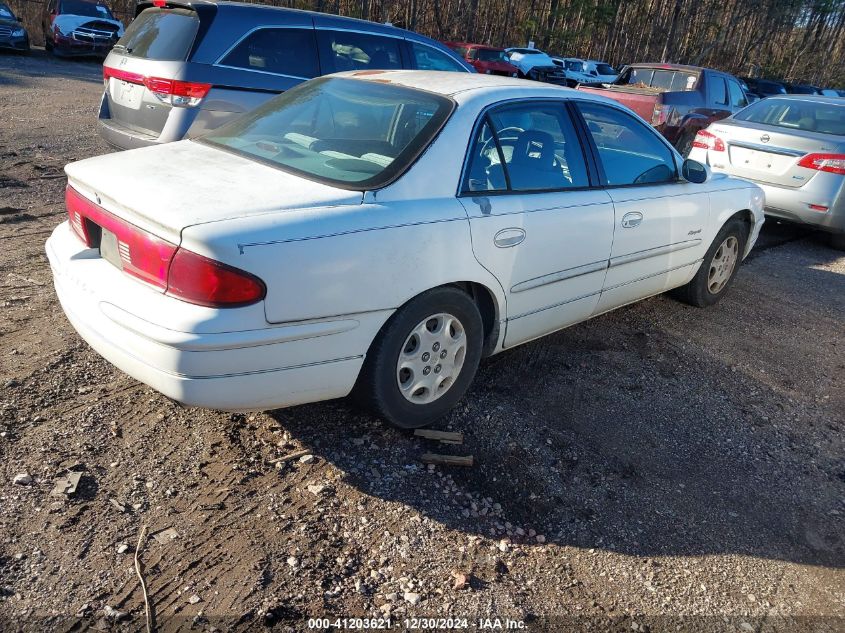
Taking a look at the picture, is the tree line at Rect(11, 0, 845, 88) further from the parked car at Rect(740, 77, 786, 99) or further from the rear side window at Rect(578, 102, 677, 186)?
the rear side window at Rect(578, 102, 677, 186)

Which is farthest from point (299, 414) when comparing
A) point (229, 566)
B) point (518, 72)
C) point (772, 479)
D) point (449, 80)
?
point (518, 72)

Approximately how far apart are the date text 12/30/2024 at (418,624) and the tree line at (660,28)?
2867 centimetres

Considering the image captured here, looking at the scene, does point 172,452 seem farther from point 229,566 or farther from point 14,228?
point 14,228

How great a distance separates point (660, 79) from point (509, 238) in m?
10.6

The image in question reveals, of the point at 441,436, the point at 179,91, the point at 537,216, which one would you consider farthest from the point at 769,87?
the point at 441,436

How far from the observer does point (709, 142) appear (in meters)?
8.28

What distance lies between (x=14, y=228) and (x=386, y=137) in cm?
364

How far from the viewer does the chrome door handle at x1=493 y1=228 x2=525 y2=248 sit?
3365 millimetres

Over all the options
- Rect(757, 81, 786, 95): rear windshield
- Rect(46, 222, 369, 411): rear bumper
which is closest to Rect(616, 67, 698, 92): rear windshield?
Rect(46, 222, 369, 411): rear bumper

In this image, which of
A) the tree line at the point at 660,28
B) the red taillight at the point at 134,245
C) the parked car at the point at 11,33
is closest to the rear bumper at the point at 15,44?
the parked car at the point at 11,33

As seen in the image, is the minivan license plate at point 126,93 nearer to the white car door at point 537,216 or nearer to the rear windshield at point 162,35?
the rear windshield at point 162,35

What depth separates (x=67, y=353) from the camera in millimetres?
3689

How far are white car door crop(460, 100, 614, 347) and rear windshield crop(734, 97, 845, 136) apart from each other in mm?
5374

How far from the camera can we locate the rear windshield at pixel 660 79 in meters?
12.1
